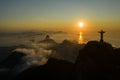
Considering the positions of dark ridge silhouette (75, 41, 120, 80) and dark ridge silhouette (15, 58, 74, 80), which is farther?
dark ridge silhouette (15, 58, 74, 80)

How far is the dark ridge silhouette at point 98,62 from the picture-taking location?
8988 centimetres

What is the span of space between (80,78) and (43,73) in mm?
66689

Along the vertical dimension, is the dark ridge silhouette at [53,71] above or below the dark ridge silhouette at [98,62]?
below

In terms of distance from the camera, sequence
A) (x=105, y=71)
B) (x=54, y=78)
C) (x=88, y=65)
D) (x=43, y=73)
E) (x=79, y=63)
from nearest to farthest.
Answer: (x=105, y=71)
(x=88, y=65)
(x=79, y=63)
(x=54, y=78)
(x=43, y=73)

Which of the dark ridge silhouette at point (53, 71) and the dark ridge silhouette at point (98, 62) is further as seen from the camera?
the dark ridge silhouette at point (53, 71)

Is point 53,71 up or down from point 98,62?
down

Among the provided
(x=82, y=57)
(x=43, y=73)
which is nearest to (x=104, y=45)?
(x=82, y=57)

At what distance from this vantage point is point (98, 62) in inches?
3713

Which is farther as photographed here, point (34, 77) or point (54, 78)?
point (34, 77)

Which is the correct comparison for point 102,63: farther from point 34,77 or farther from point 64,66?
point 34,77

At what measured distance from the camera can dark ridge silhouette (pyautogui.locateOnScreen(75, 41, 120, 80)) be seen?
89.9m

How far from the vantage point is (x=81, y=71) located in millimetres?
101312

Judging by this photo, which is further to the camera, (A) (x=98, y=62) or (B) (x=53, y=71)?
(B) (x=53, y=71)

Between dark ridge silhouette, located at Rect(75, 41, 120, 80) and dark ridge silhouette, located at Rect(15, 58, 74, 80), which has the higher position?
dark ridge silhouette, located at Rect(75, 41, 120, 80)
